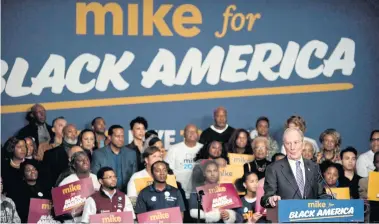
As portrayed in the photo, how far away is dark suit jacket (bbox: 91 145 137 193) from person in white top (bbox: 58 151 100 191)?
39cm

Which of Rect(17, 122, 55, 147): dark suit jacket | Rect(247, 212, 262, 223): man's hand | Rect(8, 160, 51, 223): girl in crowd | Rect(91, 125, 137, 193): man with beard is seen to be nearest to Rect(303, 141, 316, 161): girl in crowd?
Rect(247, 212, 262, 223): man's hand

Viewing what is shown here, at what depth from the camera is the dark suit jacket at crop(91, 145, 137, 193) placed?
10.4 metres

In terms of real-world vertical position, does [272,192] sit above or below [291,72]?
below

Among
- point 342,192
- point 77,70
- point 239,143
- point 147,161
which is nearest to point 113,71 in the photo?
point 77,70

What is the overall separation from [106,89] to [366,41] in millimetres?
3584

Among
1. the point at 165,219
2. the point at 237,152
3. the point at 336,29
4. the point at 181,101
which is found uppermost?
the point at 336,29

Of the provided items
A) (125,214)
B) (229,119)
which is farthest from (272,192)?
(229,119)

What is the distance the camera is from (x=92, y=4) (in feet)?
42.5

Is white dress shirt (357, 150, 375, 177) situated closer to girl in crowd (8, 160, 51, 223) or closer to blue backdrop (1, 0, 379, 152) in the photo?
blue backdrop (1, 0, 379, 152)

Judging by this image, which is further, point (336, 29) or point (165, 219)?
point (336, 29)

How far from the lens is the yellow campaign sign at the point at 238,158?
10789 mm

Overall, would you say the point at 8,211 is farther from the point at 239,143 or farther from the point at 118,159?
the point at 239,143

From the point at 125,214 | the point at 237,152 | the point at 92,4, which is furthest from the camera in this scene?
the point at 92,4

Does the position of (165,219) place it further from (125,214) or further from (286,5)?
(286,5)
